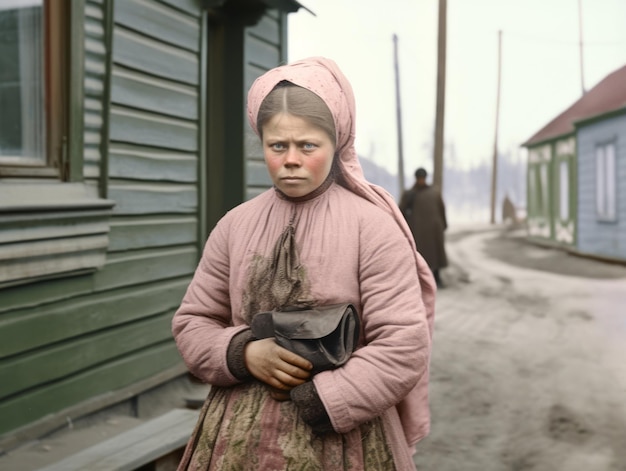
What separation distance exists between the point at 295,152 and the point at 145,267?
3.02m

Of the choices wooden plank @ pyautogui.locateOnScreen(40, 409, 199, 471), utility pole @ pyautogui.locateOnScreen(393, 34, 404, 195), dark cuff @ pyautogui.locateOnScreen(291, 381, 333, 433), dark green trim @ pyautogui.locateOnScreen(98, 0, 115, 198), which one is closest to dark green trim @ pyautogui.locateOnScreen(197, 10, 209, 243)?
dark green trim @ pyautogui.locateOnScreen(98, 0, 115, 198)

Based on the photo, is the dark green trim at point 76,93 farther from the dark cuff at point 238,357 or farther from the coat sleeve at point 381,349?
the coat sleeve at point 381,349

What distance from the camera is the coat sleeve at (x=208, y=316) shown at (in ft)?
4.84

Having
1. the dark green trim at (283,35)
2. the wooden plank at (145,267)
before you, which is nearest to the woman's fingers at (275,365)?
the wooden plank at (145,267)

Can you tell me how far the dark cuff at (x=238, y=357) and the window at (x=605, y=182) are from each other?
12563 mm

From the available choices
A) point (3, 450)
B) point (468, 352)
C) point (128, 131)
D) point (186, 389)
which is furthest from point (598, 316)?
point (3, 450)

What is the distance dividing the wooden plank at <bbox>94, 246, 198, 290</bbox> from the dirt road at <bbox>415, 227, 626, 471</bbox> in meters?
1.90

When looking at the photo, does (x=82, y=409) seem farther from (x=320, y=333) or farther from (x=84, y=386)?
(x=320, y=333)

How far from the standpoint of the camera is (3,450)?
124 inches

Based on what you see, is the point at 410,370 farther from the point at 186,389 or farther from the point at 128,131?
the point at 186,389

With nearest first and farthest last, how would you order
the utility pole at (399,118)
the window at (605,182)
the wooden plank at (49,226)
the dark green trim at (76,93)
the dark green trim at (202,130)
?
1. the wooden plank at (49,226)
2. the dark green trim at (76,93)
3. the dark green trim at (202,130)
4. the window at (605,182)
5. the utility pole at (399,118)

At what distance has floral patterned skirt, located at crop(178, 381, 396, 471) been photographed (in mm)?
1396

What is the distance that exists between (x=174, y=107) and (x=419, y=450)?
2574mm

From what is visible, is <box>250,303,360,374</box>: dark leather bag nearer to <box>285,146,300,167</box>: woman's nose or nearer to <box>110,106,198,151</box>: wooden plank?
<box>285,146,300,167</box>: woman's nose
